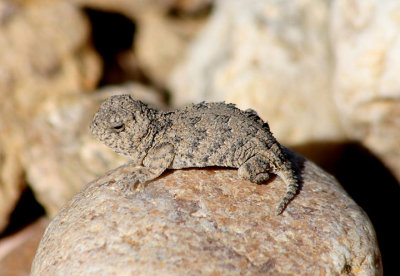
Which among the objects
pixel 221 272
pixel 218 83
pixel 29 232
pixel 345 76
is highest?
pixel 345 76

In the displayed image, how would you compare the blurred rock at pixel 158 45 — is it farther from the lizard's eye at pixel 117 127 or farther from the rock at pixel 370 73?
the lizard's eye at pixel 117 127

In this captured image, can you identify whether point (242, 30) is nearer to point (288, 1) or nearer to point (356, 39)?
point (288, 1)

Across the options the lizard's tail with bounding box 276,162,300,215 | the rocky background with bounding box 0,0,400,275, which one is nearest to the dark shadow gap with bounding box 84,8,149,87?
the rocky background with bounding box 0,0,400,275

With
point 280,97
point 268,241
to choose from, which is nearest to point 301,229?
point 268,241

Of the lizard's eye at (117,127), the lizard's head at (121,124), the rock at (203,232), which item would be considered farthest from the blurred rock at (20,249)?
the lizard's eye at (117,127)

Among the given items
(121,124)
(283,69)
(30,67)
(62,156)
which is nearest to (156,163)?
(121,124)

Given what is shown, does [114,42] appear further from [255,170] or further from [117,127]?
[255,170]
